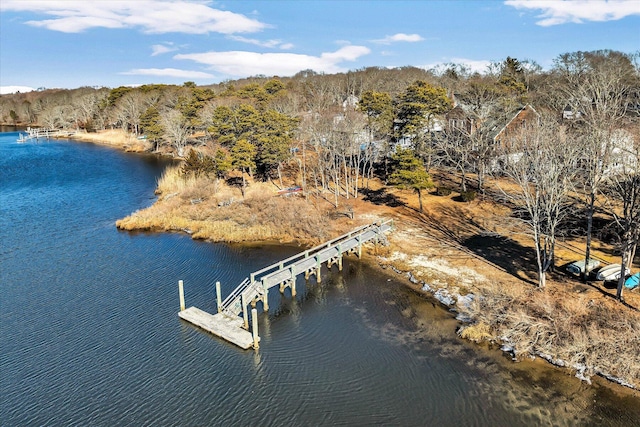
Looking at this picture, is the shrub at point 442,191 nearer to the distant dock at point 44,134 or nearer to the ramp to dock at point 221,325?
the ramp to dock at point 221,325

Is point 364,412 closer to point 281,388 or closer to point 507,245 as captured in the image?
point 281,388

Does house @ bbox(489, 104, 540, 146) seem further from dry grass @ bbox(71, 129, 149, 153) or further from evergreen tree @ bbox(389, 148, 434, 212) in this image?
dry grass @ bbox(71, 129, 149, 153)

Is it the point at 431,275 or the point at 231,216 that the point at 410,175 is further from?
the point at 231,216

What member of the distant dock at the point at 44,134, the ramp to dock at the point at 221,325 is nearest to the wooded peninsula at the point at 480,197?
the ramp to dock at the point at 221,325

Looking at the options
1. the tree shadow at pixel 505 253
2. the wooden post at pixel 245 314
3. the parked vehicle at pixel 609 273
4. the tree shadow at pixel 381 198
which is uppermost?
the tree shadow at pixel 381 198

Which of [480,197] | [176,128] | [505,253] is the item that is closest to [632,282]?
[505,253]

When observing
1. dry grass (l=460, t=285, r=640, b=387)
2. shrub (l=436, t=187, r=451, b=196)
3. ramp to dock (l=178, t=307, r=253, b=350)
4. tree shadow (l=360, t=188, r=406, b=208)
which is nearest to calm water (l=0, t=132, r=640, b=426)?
ramp to dock (l=178, t=307, r=253, b=350)

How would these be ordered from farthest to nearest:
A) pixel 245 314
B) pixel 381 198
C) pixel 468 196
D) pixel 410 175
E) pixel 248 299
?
1. pixel 381 198
2. pixel 468 196
3. pixel 410 175
4. pixel 248 299
5. pixel 245 314
